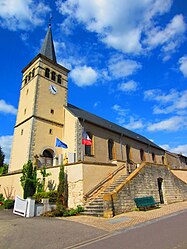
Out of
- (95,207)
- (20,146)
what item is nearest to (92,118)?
(20,146)

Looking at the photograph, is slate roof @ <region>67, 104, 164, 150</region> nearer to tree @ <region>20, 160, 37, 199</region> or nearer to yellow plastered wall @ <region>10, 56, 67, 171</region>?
yellow plastered wall @ <region>10, 56, 67, 171</region>

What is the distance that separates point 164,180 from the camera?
51.9ft

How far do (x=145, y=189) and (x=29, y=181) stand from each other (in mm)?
8499

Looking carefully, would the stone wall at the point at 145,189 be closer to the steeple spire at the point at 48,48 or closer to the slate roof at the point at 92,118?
the slate roof at the point at 92,118

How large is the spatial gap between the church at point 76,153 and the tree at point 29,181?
1.37 m

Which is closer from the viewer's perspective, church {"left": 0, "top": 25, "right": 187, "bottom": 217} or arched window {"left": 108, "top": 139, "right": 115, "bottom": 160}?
church {"left": 0, "top": 25, "right": 187, "bottom": 217}

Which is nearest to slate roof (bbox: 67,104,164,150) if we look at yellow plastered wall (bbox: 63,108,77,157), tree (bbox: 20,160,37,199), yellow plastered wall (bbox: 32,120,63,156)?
yellow plastered wall (bbox: 63,108,77,157)

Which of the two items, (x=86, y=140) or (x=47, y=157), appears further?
(x=47, y=157)

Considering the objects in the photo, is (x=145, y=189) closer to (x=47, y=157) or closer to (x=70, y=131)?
(x=70, y=131)

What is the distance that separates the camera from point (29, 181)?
47.3 feet

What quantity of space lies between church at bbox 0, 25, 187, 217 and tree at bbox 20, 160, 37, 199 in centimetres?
137

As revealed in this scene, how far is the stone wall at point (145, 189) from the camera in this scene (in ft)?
34.6

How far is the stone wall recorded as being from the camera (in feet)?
34.6

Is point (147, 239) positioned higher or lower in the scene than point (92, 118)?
lower
